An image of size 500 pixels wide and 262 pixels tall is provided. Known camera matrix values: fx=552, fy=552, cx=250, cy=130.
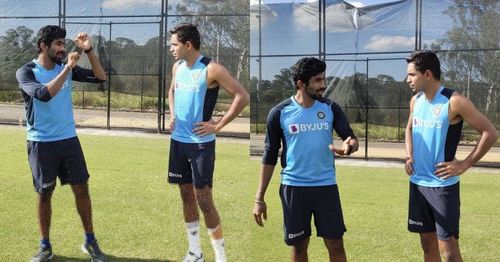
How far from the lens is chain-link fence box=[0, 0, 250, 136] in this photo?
10.3 meters

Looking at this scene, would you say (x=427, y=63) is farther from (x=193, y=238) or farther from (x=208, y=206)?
(x=193, y=238)

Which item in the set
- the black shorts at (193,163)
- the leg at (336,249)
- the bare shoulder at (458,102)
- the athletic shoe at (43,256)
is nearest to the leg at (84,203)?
the athletic shoe at (43,256)

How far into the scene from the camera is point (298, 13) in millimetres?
8633

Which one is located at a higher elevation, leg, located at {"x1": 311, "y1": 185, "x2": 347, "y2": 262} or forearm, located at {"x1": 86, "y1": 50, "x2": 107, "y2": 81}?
forearm, located at {"x1": 86, "y1": 50, "x2": 107, "y2": 81}

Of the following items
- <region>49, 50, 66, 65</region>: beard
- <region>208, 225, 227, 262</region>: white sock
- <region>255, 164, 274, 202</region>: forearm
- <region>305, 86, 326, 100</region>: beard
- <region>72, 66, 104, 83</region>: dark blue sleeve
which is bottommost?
<region>208, 225, 227, 262</region>: white sock

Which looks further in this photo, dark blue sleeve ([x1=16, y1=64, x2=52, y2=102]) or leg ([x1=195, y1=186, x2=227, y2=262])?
leg ([x1=195, y1=186, x2=227, y2=262])

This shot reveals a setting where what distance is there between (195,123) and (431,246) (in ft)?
5.13

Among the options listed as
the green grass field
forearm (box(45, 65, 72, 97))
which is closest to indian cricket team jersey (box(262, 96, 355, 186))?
the green grass field

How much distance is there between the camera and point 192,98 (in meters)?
3.47

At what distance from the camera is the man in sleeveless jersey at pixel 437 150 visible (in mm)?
2852

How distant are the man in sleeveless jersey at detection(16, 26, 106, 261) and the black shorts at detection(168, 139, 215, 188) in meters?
0.59

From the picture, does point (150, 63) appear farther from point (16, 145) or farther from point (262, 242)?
point (262, 242)

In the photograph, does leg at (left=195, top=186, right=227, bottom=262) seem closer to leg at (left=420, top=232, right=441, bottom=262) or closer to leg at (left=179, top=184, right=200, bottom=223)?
leg at (left=179, top=184, right=200, bottom=223)

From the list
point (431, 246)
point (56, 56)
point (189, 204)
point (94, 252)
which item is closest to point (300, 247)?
point (431, 246)
